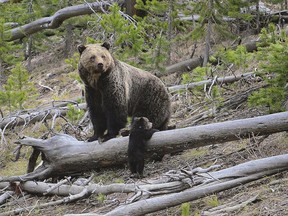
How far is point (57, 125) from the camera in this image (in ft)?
40.3

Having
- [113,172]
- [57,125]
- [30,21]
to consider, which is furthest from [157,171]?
[30,21]

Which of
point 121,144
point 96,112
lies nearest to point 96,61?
point 96,112

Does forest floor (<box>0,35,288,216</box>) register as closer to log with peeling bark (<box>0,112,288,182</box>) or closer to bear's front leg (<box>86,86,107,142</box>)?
log with peeling bark (<box>0,112,288,182</box>)

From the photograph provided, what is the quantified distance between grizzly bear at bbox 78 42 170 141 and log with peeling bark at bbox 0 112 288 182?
11.4 inches

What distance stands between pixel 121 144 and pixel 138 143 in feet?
1.06

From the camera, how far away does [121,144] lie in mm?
7523

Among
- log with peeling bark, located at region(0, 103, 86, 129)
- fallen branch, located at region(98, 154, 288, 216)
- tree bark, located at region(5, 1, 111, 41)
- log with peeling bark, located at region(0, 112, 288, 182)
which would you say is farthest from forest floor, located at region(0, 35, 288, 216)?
tree bark, located at region(5, 1, 111, 41)

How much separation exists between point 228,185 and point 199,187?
323mm

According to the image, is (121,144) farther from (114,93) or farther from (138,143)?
(114,93)

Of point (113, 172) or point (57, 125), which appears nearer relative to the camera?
point (113, 172)

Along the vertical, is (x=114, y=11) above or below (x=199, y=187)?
above

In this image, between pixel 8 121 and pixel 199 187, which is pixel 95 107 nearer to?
pixel 199 187

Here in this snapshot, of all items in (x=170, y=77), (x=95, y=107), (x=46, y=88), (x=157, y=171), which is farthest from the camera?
(x=46, y=88)

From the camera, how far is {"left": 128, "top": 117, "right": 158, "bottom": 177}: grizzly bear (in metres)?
7.31
